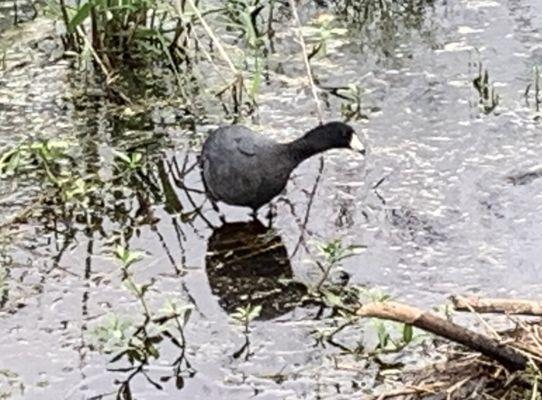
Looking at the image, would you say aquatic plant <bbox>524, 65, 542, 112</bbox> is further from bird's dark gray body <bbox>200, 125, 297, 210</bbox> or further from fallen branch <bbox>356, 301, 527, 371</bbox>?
fallen branch <bbox>356, 301, 527, 371</bbox>

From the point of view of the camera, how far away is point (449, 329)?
3.49 meters

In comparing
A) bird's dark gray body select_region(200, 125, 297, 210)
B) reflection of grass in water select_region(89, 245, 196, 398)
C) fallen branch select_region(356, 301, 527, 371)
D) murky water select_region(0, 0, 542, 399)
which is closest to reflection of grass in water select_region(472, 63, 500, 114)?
murky water select_region(0, 0, 542, 399)

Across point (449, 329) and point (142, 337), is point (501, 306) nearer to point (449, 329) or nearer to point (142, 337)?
point (449, 329)

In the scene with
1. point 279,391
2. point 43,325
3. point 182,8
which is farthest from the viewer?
point 182,8

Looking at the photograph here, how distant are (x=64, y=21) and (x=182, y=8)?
1.69 ft

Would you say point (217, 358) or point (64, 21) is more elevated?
point (64, 21)

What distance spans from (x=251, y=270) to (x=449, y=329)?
1.16 metres

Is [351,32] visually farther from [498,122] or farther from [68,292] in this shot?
[68,292]

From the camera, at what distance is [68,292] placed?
435 centimetres

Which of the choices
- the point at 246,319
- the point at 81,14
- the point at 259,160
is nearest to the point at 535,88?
the point at 259,160

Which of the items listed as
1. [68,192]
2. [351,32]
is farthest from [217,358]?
[351,32]

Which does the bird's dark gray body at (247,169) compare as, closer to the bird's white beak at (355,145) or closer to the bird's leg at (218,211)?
the bird's leg at (218,211)

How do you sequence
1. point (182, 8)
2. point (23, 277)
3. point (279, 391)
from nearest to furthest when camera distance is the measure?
point (279, 391) → point (23, 277) → point (182, 8)

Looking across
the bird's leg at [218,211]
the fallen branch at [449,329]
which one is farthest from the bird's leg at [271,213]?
the fallen branch at [449,329]
